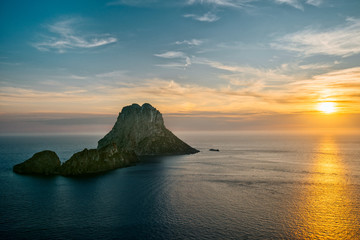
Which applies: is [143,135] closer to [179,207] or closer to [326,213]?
[179,207]

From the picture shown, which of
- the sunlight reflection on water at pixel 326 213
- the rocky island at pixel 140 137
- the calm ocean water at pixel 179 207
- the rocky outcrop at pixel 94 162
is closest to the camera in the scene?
the calm ocean water at pixel 179 207

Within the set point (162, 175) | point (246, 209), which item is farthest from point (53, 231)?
point (162, 175)

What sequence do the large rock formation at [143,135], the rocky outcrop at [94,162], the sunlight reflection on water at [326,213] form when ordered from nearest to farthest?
the sunlight reflection on water at [326,213] < the rocky outcrop at [94,162] < the large rock formation at [143,135]

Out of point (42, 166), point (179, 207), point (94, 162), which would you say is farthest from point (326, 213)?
point (42, 166)

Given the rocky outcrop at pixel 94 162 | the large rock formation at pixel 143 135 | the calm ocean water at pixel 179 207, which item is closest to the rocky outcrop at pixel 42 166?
the rocky outcrop at pixel 94 162

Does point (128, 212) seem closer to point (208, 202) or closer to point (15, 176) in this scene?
point (208, 202)

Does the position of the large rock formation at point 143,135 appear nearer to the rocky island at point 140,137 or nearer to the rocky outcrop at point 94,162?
the rocky island at point 140,137
